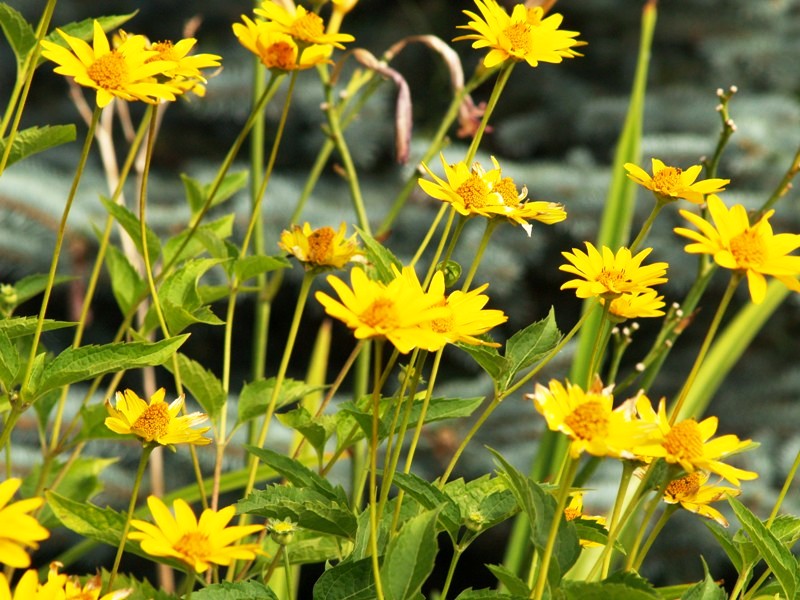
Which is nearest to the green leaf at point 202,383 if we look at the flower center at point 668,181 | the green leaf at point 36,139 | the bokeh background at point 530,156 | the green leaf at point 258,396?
the green leaf at point 258,396

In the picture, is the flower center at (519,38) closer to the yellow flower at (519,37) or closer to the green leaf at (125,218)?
the yellow flower at (519,37)

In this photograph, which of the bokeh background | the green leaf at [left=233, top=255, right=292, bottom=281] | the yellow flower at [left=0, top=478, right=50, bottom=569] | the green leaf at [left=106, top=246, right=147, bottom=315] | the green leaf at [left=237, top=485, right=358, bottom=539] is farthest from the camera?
the bokeh background

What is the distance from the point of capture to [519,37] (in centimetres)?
46

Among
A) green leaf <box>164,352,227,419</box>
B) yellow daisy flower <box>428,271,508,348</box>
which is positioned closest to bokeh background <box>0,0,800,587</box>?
green leaf <box>164,352,227,419</box>

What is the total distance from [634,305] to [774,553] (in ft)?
0.38

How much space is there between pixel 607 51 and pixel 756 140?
0.42 metres

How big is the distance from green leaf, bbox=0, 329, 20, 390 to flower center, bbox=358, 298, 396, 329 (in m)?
0.16

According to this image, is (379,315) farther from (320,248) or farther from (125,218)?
(125,218)

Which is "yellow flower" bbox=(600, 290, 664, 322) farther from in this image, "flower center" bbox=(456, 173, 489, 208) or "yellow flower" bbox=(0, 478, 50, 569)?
"yellow flower" bbox=(0, 478, 50, 569)

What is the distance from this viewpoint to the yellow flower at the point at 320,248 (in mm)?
441

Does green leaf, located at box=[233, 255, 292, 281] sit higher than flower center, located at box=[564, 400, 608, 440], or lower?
lower

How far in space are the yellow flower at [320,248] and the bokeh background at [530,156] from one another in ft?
3.47

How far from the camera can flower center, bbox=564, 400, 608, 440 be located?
0.32m

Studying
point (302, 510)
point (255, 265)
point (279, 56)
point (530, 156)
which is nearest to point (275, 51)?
point (279, 56)
